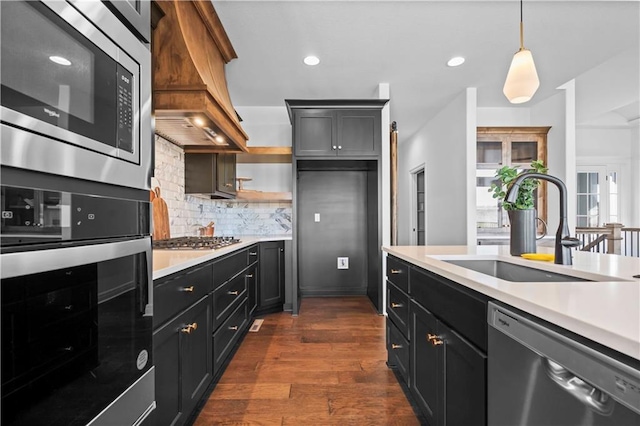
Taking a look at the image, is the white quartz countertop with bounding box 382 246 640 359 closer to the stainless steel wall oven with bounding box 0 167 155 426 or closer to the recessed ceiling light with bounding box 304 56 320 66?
the stainless steel wall oven with bounding box 0 167 155 426

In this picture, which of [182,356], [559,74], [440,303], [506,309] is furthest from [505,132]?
[182,356]

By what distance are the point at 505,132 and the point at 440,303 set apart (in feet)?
13.8

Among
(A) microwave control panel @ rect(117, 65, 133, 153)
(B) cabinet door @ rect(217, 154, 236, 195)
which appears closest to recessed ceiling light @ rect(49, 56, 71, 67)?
(A) microwave control panel @ rect(117, 65, 133, 153)

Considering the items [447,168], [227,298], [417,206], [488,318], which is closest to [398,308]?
[488,318]

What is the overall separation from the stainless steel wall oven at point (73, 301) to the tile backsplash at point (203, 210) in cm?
190

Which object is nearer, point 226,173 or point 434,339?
point 434,339

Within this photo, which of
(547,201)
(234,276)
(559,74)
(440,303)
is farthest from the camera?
(547,201)

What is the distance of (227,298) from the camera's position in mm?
2143

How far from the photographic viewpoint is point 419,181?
256 inches

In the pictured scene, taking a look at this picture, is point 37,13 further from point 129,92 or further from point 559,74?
point 559,74

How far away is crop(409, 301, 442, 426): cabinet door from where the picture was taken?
1.28 m

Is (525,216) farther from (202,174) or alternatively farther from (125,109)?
(202,174)

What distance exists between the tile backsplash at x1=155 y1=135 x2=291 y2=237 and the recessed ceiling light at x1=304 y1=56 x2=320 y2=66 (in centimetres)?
152

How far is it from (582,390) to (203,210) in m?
3.42
